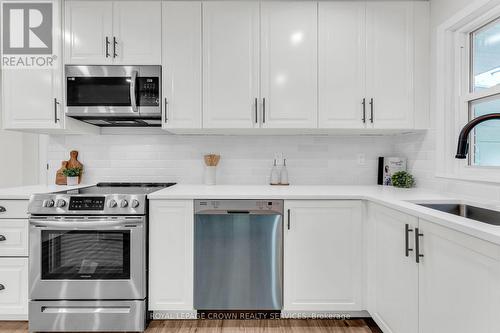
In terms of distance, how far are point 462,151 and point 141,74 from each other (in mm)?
2149

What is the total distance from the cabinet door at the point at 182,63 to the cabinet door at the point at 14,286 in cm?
140

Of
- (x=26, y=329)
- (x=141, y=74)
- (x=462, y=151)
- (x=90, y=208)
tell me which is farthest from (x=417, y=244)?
(x=26, y=329)

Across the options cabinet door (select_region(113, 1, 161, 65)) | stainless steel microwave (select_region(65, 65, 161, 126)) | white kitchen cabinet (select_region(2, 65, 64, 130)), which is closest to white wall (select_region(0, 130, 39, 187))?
white kitchen cabinet (select_region(2, 65, 64, 130))

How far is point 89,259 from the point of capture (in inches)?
82.2

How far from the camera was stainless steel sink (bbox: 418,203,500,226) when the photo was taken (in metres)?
1.68

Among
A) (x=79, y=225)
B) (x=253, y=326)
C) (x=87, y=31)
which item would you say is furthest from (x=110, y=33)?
(x=253, y=326)

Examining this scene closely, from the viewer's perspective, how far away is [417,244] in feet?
5.04

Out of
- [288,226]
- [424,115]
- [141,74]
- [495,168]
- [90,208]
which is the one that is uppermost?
[141,74]

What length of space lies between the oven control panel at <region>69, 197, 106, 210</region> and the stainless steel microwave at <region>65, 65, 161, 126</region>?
0.69 meters

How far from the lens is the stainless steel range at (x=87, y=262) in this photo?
6.74ft

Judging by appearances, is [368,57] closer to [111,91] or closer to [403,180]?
[403,180]

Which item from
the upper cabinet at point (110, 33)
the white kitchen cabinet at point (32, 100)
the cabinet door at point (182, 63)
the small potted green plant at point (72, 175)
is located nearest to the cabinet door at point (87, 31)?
the upper cabinet at point (110, 33)

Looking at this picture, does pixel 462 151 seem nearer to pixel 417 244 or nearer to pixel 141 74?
pixel 417 244

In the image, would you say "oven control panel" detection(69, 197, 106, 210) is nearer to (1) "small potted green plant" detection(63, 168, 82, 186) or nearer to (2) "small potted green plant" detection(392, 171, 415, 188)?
(1) "small potted green plant" detection(63, 168, 82, 186)
